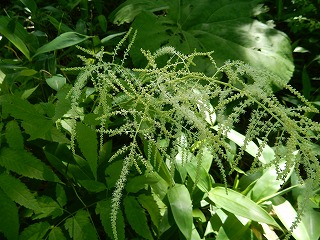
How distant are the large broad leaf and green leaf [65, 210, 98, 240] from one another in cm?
142

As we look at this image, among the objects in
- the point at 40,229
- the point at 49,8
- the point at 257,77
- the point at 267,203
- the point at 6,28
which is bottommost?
the point at 267,203

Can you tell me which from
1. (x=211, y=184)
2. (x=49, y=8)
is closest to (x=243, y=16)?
(x=49, y=8)

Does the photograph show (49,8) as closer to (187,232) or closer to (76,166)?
(76,166)

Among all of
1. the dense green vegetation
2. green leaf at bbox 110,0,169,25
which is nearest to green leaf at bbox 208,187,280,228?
the dense green vegetation

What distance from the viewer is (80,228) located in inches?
59.9

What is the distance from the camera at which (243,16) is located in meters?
3.21

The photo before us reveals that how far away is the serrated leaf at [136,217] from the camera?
60.1 inches

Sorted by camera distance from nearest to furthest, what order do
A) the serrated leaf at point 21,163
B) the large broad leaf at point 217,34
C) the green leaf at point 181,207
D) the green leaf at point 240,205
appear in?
the serrated leaf at point 21,163 < the green leaf at point 181,207 < the green leaf at point 240,205 < the large broad leaf at point 217,34

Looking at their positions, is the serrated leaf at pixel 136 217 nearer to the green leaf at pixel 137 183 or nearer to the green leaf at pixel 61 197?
the green leaf at pixel 137 183

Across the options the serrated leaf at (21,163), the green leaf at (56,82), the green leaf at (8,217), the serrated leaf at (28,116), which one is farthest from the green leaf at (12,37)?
the green leaf at (8,217)

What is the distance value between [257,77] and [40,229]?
93 centimetres

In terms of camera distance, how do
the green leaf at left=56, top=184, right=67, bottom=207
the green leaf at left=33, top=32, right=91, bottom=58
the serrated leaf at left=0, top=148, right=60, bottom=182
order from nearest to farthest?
the serrated leaf at left=0, top=148, right=60, bottom=182, the green leaf at left=56, top=184, right=67, bottom=207, the green leaf at left=33, top=32, right=91, bottom=58

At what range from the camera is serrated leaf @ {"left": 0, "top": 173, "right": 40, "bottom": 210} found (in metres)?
1.42

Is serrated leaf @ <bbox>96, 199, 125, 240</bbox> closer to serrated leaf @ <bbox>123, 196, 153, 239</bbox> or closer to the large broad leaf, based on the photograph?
serrated leaf @ <bbox>123, 196, 153, 239</bbox>
